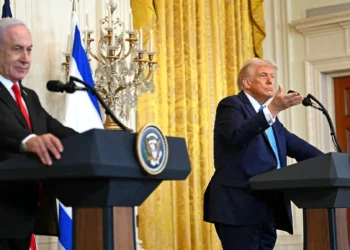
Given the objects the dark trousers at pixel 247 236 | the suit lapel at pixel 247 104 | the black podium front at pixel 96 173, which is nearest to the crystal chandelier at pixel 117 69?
the suit lapel at pixel 247 104

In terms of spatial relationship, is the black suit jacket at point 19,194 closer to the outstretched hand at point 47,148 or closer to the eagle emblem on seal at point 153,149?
the outstretched hand at point 47,148

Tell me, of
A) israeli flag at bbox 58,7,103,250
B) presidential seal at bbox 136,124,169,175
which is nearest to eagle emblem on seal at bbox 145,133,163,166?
presidential seal at bbox 136,124,169,175

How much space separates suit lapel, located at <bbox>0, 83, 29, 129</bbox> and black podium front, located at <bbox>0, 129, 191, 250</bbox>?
0.93 ft

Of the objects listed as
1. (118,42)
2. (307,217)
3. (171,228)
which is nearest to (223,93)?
(171,228)

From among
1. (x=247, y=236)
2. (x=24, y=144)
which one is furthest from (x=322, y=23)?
(x=24, y=144)

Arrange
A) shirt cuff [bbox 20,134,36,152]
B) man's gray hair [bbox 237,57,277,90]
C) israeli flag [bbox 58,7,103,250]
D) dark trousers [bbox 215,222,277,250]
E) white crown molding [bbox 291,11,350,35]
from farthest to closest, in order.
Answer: white crown molding [bbox 291,11,350,35], israeli flag [bbox 58,7,103,250], man's gray hair [bbox 237,57,277,90], dark trousers [bbox 215,222,277,250], shirt cuff [bbox 20,134,36,152]

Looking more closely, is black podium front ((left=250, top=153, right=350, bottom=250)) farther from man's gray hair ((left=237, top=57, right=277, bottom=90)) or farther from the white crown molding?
the white crown molding

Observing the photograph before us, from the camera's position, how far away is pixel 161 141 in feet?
7.91

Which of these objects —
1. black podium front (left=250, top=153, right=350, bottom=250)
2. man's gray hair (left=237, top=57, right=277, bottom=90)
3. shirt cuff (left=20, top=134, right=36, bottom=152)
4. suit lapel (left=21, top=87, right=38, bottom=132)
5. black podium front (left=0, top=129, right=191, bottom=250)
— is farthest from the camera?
man's gray hair (left=237, top=57, right=277, bottom=90)

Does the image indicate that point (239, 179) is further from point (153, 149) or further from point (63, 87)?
point (63, 87)

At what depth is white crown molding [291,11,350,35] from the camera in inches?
276

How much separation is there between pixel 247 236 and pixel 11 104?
1.68m

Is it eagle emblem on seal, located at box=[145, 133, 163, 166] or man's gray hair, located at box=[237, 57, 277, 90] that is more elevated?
man's gray hair, located at box=[237, 57, 277, 90]

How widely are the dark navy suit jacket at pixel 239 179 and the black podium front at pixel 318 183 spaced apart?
0.27 m
